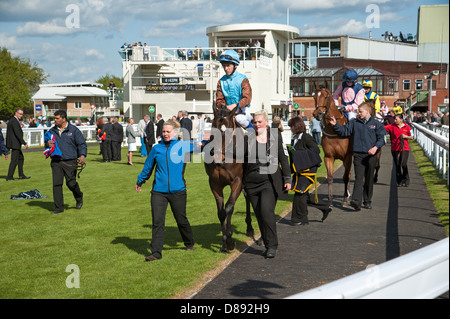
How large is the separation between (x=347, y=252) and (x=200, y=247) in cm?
203

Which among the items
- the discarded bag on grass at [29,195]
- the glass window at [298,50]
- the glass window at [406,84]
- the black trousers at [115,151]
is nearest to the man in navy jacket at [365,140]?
the discarded bag on grass at [29,195]

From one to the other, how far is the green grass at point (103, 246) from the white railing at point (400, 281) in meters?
3.38

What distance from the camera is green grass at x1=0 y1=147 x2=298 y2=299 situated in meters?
5.86

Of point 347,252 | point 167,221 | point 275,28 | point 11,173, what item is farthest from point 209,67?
point 347,252

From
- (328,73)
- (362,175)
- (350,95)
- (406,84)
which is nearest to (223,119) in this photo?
(362,175)

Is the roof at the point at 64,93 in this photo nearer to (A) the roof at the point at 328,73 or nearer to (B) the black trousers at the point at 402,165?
(A) the roof at the point at 328,73

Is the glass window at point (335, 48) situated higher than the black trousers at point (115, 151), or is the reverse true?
the glass window at point (335, 48)

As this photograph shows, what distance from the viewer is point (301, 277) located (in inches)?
238

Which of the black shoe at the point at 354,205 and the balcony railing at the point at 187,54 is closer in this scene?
the black shoe at the point at 354,205

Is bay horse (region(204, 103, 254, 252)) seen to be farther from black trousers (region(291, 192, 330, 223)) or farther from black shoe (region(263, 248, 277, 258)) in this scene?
black trousers (region(291, 192, 330, 223))

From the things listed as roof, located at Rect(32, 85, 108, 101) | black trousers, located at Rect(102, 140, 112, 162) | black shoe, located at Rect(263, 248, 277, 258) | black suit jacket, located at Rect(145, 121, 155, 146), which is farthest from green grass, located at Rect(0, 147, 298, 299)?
roof, located at Rect(32, 85, 108, 101)

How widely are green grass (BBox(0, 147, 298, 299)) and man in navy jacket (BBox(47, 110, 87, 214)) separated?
59 centimetres

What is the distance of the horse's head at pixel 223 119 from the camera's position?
274 inches
